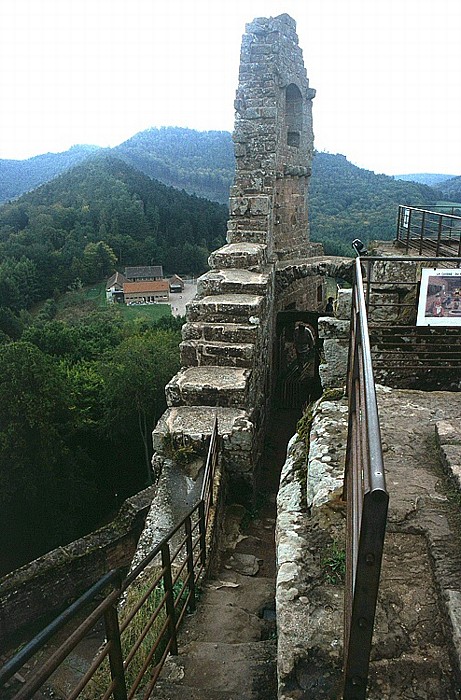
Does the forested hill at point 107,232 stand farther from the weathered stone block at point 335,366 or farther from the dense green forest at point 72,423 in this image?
the weathered stone block at point 335,366

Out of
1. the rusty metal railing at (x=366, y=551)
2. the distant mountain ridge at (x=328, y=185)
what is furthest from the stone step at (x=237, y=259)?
the distant mountain ridge at (x=328, y=185)

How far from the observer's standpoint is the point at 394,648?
2004mm

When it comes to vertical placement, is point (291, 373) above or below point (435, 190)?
below

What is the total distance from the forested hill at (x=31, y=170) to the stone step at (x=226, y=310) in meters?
99.1

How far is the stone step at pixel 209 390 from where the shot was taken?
19.3 feet

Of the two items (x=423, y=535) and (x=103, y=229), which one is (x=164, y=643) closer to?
(x=423, y=535)

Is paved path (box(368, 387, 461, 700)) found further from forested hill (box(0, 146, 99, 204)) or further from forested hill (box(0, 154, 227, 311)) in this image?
forested hill (box(0, 146, 99, 204))

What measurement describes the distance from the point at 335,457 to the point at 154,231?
65.3m

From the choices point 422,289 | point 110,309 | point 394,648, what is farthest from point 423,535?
point 110,309

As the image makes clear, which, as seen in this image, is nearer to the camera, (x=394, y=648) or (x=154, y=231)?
(x=394, y=648)

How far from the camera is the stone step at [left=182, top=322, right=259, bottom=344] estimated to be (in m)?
6.59

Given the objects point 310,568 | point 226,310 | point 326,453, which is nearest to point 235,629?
point 310,568

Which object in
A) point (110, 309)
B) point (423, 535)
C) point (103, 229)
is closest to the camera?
point (423, 535)

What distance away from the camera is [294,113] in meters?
11.8
